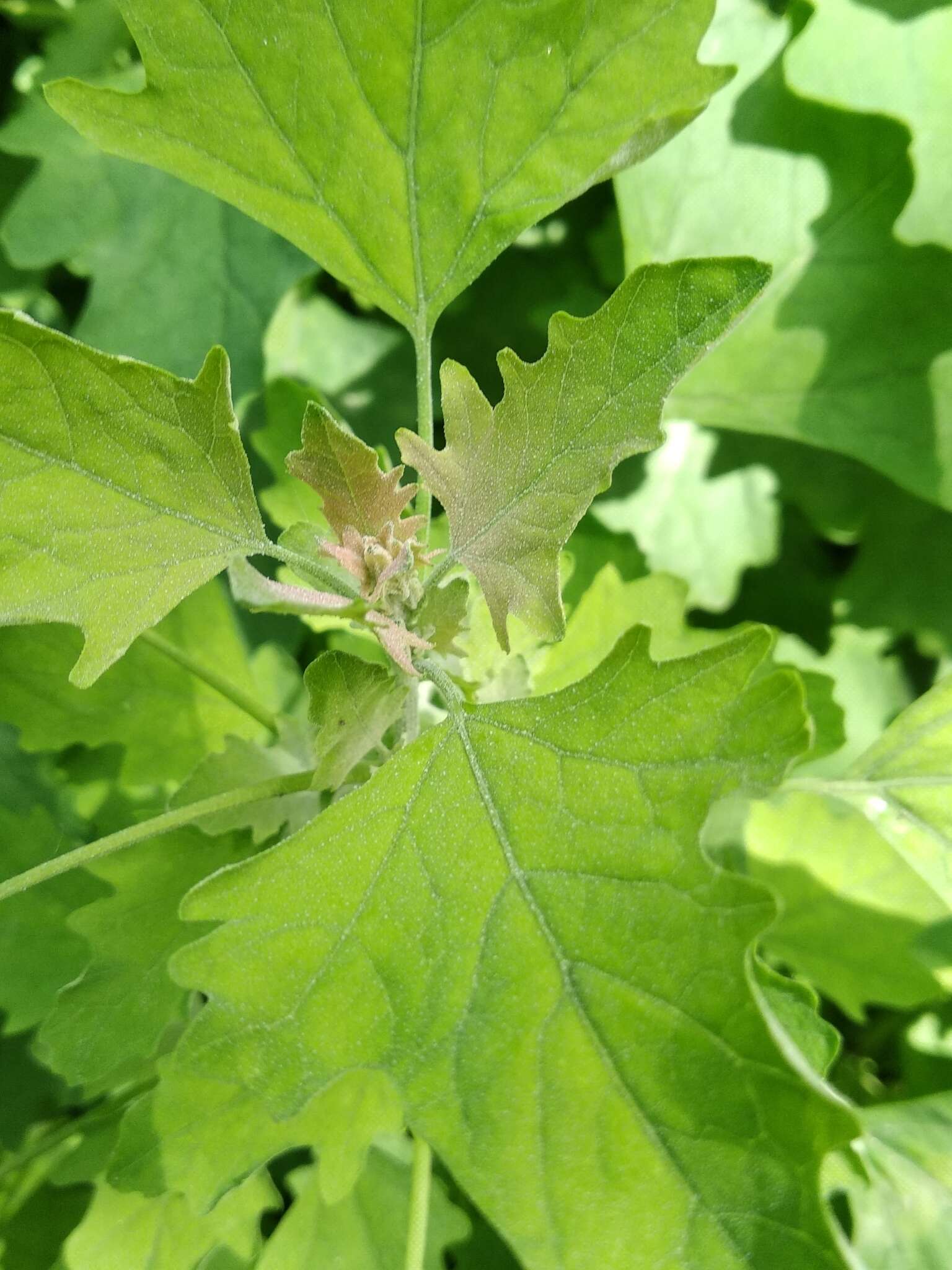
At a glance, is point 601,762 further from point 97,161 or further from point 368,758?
point 97,161

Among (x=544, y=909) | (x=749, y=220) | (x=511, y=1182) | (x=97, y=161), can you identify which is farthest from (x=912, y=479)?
(x=97, y=161)

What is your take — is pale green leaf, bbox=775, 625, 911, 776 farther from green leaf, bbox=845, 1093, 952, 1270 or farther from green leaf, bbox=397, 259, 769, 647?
green leaf, bbox=397, 259, 769, 647

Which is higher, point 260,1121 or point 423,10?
point 423,10

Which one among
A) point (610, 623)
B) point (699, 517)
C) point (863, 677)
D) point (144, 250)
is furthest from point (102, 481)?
point (863, 677)

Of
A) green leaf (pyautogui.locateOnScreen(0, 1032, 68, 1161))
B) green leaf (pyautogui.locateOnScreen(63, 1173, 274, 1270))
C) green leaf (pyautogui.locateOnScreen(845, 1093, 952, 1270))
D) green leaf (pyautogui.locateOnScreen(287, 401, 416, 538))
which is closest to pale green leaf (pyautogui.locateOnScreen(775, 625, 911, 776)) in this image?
green leaf (pyautogui.locateOnScreen(845, 1093, 952, 1270))

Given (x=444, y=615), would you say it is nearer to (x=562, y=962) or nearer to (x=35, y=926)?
(x=562, y=962)

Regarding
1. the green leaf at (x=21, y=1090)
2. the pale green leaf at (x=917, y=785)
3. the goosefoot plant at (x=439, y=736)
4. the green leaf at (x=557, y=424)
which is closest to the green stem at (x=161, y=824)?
the goosefoot plant at (x=439, y=736)

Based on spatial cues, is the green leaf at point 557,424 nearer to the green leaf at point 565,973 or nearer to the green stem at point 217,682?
the green leaf at point 565,973
